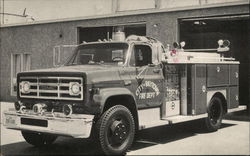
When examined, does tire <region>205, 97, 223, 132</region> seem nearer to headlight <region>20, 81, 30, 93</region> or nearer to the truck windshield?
the truck windshield

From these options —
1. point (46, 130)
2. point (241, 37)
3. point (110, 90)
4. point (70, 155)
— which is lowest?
point (70, 155)

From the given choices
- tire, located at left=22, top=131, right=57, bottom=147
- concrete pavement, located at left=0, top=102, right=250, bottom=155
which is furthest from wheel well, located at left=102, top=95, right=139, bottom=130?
tire, located at left=22, top=131, right=57, bottom=147

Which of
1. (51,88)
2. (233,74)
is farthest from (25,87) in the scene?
(233,74)

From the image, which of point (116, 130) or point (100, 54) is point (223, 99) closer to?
point (100, 54)

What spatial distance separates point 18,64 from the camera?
18.6 meters

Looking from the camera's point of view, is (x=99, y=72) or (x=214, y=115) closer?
(x=99, y=72)

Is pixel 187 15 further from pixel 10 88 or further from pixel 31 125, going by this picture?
pixel 10 88

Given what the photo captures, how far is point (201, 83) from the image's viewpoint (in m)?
9.73

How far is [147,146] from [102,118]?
5.22 ft

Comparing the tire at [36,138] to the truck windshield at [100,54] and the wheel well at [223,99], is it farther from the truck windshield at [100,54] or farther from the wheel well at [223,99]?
the wheel well at [223,99]

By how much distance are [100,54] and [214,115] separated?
3642mm

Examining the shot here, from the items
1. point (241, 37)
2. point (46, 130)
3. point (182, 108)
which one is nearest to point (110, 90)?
point (46, 130)

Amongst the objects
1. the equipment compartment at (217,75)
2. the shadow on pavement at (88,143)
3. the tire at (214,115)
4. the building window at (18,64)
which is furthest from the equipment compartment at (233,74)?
the building window at (18,64)

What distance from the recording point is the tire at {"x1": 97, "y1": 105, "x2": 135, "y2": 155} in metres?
6.99
